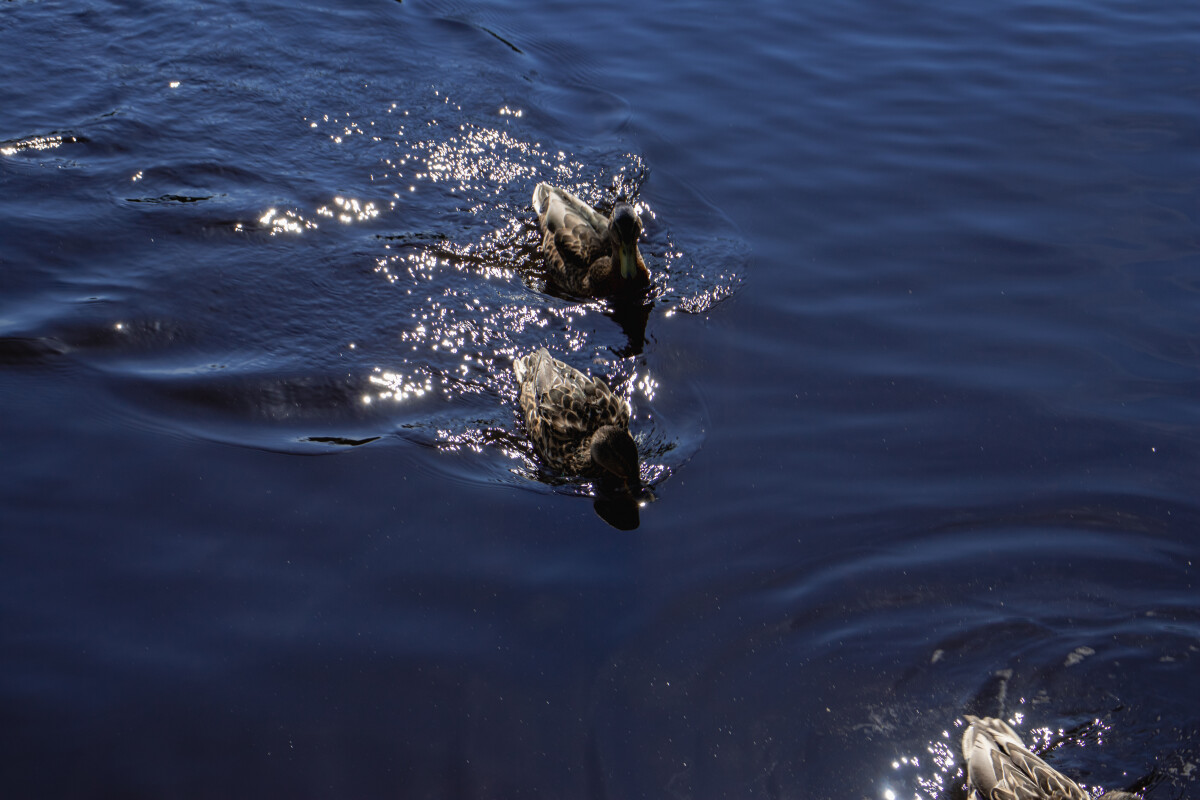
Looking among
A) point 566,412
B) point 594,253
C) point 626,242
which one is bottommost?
point 566,412

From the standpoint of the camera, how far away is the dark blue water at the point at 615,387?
562cm

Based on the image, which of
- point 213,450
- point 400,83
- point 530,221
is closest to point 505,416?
point 213,450

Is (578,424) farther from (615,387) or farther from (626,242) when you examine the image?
(626,242)

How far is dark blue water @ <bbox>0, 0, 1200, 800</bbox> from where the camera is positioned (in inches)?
221

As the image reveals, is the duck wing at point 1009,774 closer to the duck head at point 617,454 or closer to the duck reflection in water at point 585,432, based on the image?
the duck reflection in water at point 585,432

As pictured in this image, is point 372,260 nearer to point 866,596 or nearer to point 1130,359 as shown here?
point 866,596

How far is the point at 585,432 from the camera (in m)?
7.34

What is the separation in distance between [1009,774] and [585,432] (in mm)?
3391

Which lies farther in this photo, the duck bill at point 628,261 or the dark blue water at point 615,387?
the duck bill at point 628,261

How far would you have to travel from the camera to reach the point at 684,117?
37.6 feet

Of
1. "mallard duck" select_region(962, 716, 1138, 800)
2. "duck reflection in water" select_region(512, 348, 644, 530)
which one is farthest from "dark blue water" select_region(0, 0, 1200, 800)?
"mallard duck" select_region(962, 716, 1138, 800)

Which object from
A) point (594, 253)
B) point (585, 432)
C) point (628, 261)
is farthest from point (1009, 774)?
point (594, 253)

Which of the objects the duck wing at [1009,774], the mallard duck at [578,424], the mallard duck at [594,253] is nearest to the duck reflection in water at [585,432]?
the mallard duck at [578,424]

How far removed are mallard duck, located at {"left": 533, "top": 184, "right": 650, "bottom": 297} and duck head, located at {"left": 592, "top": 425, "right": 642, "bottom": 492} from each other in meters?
2.26
